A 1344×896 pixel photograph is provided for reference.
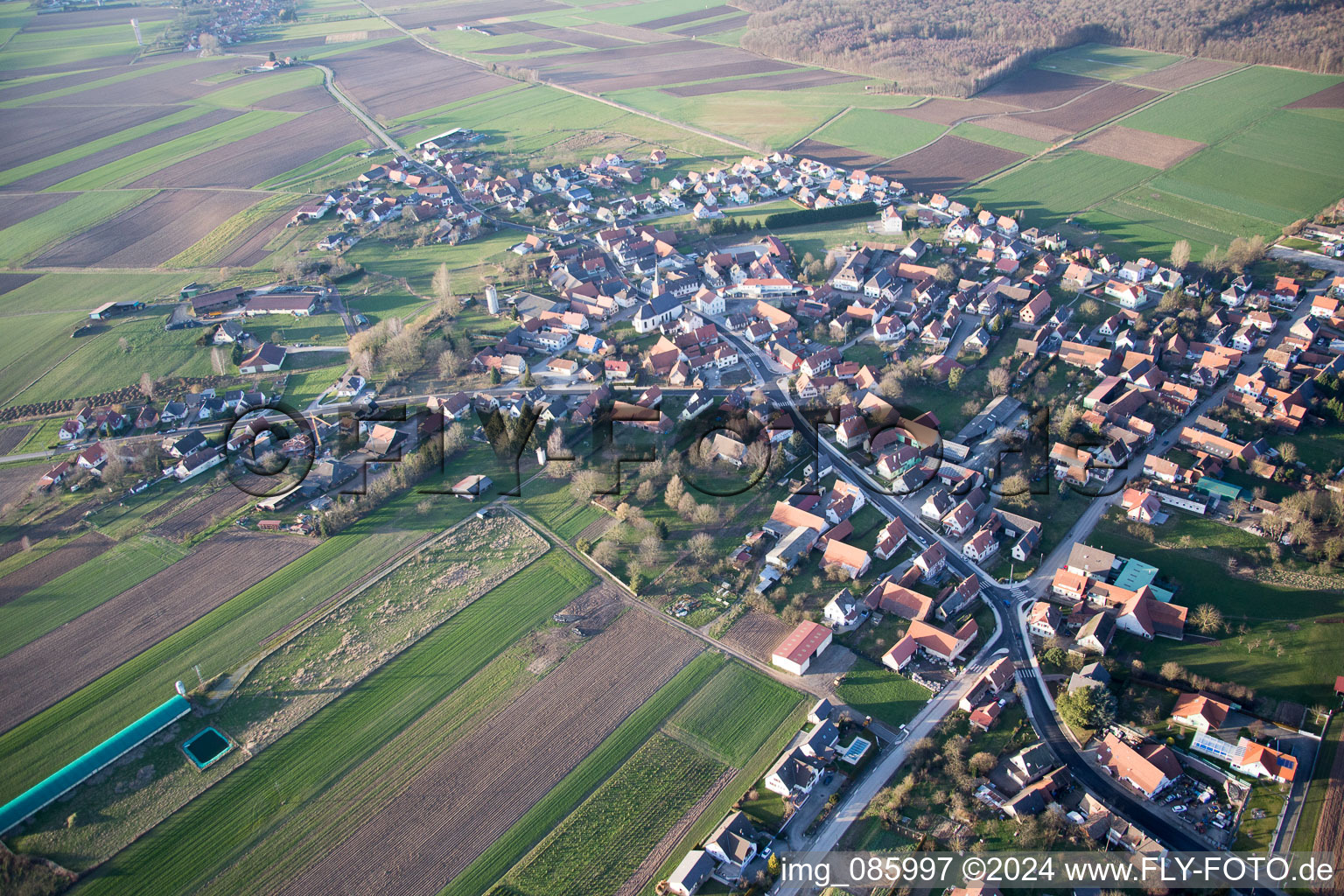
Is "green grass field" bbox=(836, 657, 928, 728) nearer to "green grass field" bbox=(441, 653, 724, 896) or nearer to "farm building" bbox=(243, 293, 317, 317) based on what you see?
"green grass field" bbox=(441, 653, 724, 896)

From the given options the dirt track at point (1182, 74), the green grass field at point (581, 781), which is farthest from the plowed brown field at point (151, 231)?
the dirt track at point (1182, 74)

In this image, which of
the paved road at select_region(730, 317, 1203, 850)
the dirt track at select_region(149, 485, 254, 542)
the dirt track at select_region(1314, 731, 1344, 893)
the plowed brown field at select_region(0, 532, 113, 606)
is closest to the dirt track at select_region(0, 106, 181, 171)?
the dirt track at select_region(149, 485, 254, 542)

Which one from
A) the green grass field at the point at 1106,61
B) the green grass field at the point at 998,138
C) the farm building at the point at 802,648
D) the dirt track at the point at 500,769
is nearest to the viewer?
the dirt track at the point at 500,769

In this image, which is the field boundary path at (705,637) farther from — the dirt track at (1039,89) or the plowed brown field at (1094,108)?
the dirt track at (1039,89)

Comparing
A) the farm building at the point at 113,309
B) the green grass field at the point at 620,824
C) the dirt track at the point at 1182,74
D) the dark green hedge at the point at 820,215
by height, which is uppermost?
the dirt track at the point at 1182,74

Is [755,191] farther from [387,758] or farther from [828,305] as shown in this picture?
[387,758]

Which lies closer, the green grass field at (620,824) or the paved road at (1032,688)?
the green grass field at (620,824)
